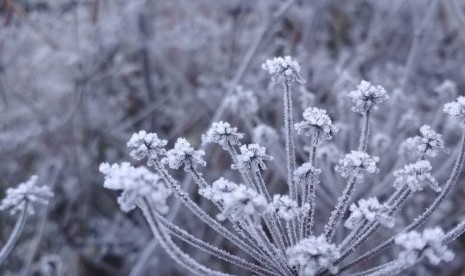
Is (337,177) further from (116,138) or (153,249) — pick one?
(116,138)

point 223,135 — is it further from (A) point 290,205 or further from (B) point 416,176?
(B) point 416,176

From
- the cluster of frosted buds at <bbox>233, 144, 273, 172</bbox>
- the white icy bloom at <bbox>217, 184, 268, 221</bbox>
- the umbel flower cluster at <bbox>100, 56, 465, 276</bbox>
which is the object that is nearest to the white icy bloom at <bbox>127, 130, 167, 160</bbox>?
the umbel flower cluster at <bbox>100, 56, 465, 276</bbox>

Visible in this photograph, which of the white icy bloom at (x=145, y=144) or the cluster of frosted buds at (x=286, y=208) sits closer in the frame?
the cluster of frosted buds at (x=286, y=208)

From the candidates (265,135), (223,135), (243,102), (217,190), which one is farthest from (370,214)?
(243,102)

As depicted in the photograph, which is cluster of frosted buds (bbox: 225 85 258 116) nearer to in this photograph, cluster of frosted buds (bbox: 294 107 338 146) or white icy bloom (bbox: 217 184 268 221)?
cluster of frosted buds (bbox: 294 107 338 146)

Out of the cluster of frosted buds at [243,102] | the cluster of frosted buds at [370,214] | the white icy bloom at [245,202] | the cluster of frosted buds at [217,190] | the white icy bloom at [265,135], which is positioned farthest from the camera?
the cluster of frosted buds at [243,102]

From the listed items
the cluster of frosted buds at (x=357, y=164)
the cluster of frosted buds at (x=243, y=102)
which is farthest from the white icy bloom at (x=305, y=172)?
the cluster of frosted buds at (x=243, y=102)

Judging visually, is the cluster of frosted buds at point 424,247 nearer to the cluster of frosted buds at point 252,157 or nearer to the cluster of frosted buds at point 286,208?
the cluster of frosted buds at point 286,208
